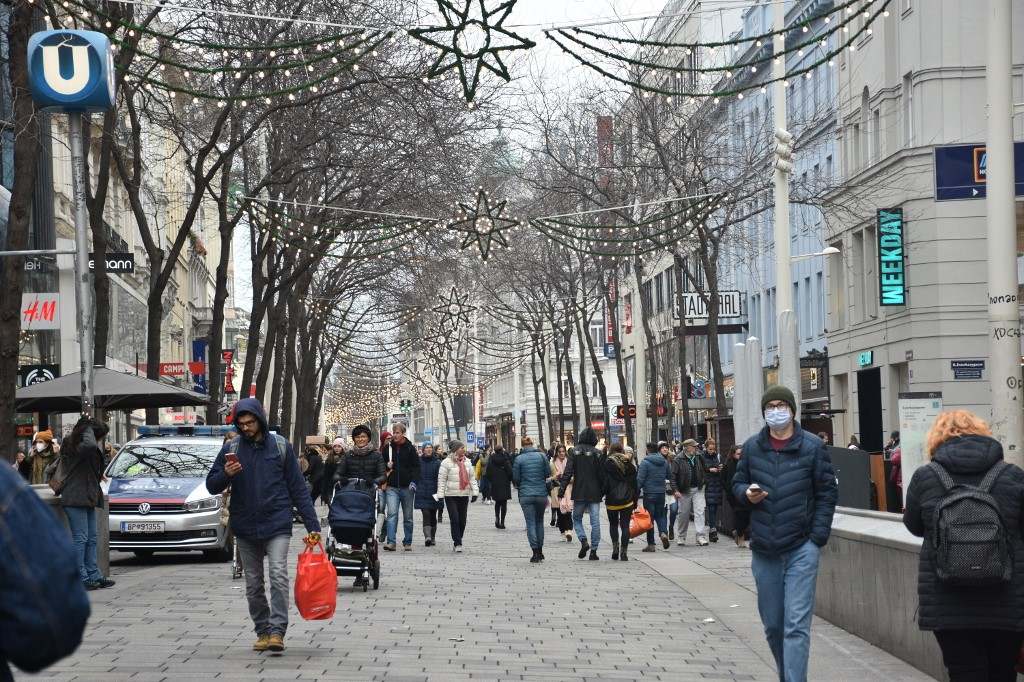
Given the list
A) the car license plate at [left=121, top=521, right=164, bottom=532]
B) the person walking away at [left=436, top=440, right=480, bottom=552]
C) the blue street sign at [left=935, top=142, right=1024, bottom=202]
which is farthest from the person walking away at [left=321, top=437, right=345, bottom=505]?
the blue street sign at [left=935, top=142, right=1024, bottom=202]

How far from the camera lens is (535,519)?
76.3 feet

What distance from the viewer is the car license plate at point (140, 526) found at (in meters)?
21.6

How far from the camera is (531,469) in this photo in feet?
79.3

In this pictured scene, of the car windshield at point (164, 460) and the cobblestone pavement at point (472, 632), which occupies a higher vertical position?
the car windshield at point (164, 460)

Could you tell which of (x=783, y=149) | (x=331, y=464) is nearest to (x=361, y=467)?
(x=783, y=149)

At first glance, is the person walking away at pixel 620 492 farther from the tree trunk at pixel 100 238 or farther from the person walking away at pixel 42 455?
the tree trunk at pixel 100 238

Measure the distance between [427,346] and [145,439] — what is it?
37.9 metres

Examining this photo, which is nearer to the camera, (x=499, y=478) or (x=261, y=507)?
(x=261, y=507)

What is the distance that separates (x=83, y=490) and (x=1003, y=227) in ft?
31.4

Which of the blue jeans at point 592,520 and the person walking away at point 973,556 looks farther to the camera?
the blue jeans at point 592,520

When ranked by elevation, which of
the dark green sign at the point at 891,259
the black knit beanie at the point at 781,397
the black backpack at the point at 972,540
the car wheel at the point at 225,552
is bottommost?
the car wheel at the point at 225,552

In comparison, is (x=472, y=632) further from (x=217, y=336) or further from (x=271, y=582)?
(x=217, y=336)

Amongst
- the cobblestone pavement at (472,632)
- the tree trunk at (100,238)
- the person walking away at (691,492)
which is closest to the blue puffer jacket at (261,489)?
the cobblestone pavement at (472,632)

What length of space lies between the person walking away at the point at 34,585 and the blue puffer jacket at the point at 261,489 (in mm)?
8147
